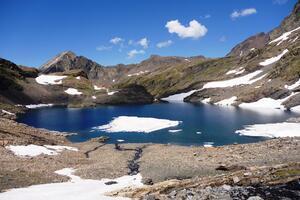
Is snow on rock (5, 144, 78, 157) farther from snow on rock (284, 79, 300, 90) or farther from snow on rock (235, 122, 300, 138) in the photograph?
snow on rock (284, 79, 300, 90)

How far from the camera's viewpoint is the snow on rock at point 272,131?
80.6 meters

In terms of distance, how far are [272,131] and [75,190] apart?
6134 cm

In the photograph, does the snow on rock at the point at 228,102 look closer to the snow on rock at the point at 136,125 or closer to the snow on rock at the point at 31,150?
the snow on rock at the point at 136,125

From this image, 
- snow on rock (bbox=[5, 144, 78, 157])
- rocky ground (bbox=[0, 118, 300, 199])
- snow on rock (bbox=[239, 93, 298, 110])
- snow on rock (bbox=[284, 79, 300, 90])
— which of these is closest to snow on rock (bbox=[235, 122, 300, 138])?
rocky ground (bbox=[0, 118, 300, 199])

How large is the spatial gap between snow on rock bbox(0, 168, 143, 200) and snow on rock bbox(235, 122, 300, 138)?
158 ft

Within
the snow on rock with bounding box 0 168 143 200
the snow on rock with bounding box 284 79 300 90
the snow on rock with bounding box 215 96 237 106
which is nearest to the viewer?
the snow on rock with bounding box 0 168 143 200

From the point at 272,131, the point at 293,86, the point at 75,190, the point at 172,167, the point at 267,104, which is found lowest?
the point at 75,190

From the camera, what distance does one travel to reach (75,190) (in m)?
32.7

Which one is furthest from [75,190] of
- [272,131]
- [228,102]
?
[228,102]

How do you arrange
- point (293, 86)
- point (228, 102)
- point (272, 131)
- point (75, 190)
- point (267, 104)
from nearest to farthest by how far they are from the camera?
point (75, 190), point (272, 131), point (267, 104), point (293, 86), point (228, 102)

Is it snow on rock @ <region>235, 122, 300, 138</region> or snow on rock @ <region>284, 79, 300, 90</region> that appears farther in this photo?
snow on rock @ <region>284, 79, 300, 90</region>

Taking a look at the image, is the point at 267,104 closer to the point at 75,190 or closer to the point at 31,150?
the point at 31,150

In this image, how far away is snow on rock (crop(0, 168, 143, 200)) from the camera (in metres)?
30.1

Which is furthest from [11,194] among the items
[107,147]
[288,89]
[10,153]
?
[288,89]
